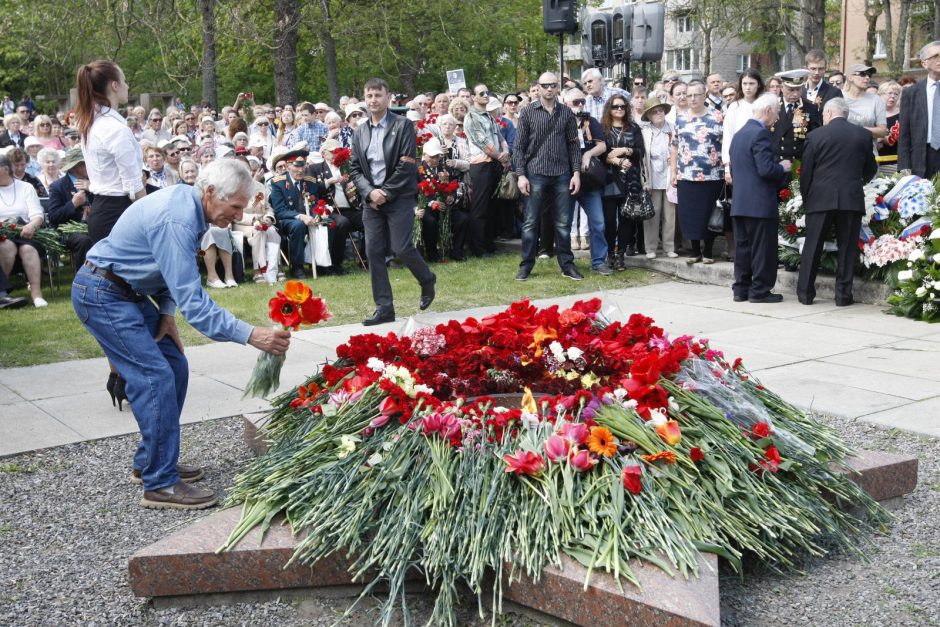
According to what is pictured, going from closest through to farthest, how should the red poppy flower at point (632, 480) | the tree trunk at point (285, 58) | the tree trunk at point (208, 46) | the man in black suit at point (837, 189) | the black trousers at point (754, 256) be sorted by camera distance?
the red poppy flower at point (632, 480)
the man in black suit at point (837, 189)
the black trousers at point (754, 256)
the tree trunk at point (208, 46)
the tree trunk at point (285, 58)

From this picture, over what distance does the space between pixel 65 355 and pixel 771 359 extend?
562 centimetres

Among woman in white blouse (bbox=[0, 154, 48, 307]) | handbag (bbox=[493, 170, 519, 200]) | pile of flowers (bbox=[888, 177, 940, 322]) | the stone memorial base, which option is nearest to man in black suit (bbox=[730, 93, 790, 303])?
pile of flowers (bbox=[888, 177, 940, 322])

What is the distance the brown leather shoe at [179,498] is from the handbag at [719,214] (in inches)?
307

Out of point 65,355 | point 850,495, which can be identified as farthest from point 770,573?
point 65,355

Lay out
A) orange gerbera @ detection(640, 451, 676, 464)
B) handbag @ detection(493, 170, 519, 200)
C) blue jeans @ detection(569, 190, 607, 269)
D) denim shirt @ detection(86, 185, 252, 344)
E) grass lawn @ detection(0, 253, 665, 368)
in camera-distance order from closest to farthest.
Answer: orange gerbera @ detection(640, 451, 676, 464) → denim shirt @ detection(86, 185, 252, 344) → grass lawn @ detection(0, 253, 665, 368) → blue jeans @ detection(569, 190, 607, 269) → handbag @ detection(493, 170, 519, 200)

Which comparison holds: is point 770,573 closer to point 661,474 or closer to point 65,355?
point 661,474

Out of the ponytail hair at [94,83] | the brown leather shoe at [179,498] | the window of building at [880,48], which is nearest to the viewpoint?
the brown leather shoe at [179,498]

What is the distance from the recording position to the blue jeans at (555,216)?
11.4 metres

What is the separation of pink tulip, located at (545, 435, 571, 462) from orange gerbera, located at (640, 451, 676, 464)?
0.30 m

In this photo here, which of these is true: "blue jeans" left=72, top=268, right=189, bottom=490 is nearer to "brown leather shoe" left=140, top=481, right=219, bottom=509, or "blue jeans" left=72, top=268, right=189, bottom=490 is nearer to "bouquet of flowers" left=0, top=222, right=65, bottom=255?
"brown leather shoe" left=140, top=481, right=219, bottom=509

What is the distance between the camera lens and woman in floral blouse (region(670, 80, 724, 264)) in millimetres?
11039

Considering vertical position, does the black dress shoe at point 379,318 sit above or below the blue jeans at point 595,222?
below

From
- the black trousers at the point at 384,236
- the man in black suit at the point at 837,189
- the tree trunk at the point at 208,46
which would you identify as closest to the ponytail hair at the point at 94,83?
the black trousers at the point at 384,236

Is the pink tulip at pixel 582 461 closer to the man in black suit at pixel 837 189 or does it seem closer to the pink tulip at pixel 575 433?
the pink tulip at pixel 575 433
